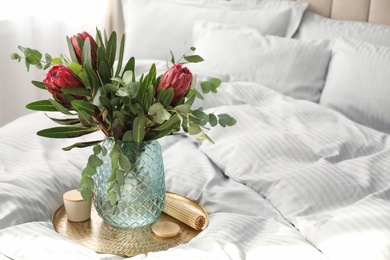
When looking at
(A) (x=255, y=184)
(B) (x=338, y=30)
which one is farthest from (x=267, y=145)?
(B) (x=338, y=30)

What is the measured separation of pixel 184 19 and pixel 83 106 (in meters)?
1.63

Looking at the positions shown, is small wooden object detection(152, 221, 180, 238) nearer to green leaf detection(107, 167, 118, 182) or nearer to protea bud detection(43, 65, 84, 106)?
green leaf detection(107, 167, 118, 182)

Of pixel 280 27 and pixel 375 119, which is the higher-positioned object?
pixel 280 27

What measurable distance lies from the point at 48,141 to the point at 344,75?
3.79 feet

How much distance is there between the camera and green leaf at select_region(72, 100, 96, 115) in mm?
1184

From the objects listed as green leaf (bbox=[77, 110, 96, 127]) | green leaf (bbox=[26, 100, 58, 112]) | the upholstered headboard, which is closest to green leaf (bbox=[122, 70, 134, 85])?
green leaf (bbox=[77, 110, 96, 127])

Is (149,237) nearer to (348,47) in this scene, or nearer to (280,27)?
(348,47)

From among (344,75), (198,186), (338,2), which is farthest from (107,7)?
(198,186)

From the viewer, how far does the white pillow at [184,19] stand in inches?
106

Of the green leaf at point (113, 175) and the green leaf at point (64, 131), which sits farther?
the green leaf at point (64, 131)

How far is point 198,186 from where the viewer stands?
1605mm

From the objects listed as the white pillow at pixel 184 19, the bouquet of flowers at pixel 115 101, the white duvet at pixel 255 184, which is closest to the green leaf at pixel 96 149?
the bouquet of flowers at pixel 115 101

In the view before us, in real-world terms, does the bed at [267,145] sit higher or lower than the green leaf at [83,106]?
lower

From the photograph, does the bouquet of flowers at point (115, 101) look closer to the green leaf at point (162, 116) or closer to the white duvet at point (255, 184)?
the green leaf at point (162, 116)
